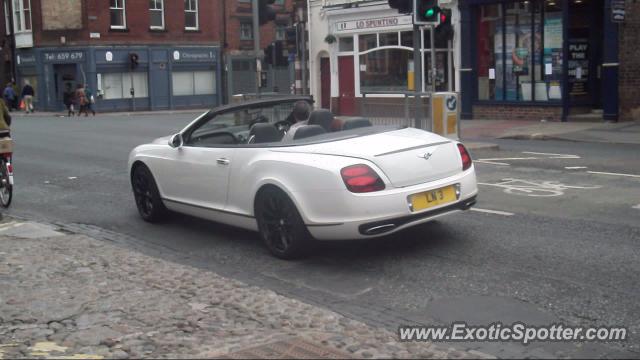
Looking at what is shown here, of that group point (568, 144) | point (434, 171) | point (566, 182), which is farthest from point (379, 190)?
point (568, 144)

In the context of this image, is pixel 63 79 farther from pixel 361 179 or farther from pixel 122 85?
pixel 361 179

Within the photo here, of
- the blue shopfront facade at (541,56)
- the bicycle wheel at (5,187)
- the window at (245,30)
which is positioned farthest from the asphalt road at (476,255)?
the window at (245,30)

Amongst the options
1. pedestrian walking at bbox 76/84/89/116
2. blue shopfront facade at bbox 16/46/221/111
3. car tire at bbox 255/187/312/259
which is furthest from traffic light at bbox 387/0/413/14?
blue shopfront facade at bbox 16/46/221/111

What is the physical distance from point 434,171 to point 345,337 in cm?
260

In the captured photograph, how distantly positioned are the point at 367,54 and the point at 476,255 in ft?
71.0

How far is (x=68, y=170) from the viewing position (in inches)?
574

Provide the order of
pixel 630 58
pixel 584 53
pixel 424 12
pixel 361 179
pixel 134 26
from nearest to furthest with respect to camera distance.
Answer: pixel 361 179
pixel 424 12
pixel 630 58
pixel 584 53
pixel 134 26

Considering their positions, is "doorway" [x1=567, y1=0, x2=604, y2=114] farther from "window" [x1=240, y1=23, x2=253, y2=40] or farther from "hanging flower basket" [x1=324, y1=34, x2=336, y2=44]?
"window" [x1=240, y1=23, x2=253, y2=40]

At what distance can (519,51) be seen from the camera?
2377 centimetres

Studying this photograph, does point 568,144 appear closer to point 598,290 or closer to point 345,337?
point 598,290

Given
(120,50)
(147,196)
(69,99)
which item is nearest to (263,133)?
(147,196)

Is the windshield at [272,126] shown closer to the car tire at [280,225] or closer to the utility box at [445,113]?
the car tire at [280,225]

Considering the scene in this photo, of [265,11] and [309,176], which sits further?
[265,11]

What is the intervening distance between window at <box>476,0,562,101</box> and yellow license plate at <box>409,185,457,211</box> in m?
17.0
